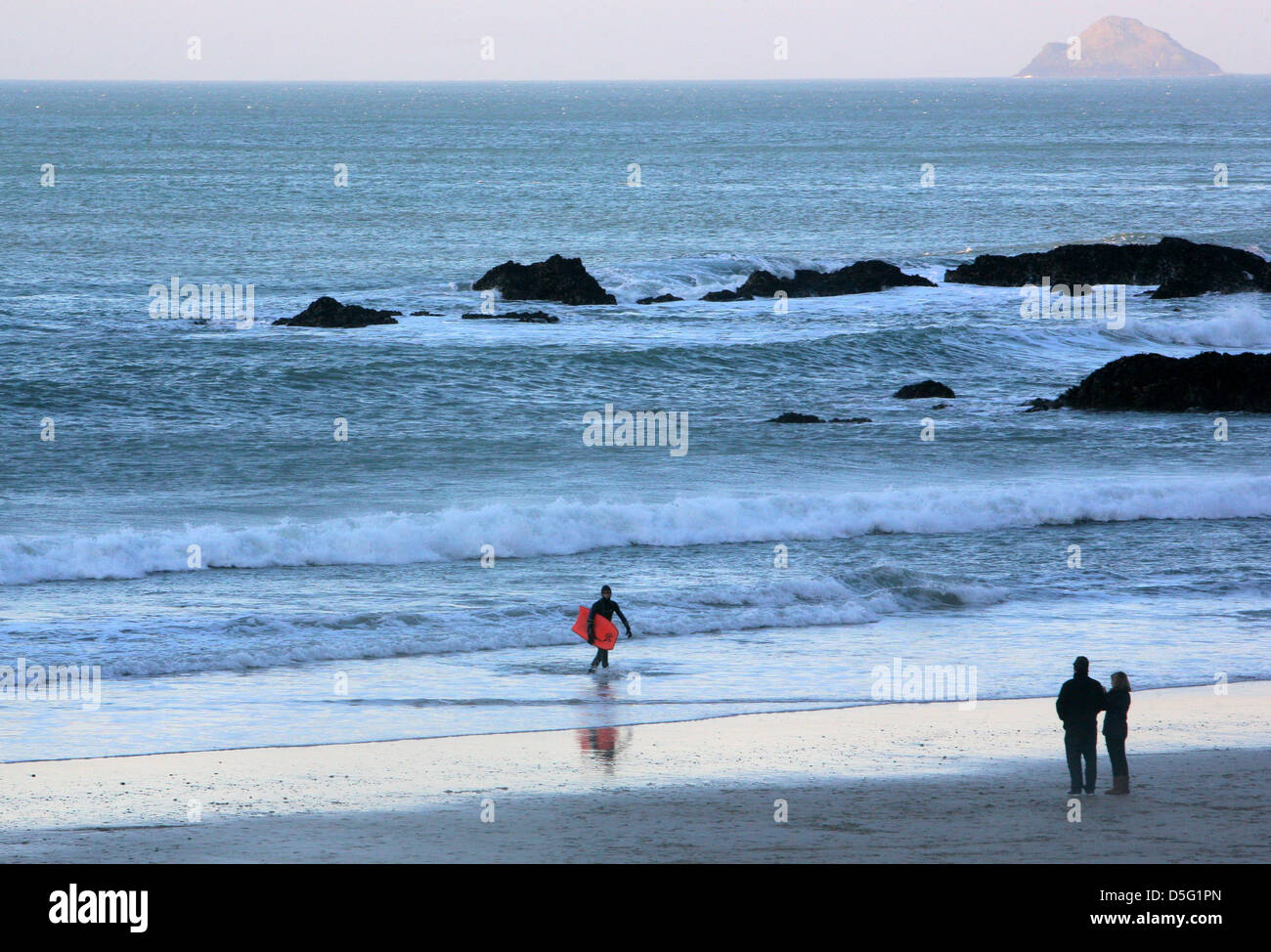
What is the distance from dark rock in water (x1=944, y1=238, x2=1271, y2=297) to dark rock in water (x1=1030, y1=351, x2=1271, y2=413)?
1450 centimetres

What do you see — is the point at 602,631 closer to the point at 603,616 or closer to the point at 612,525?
the point at 603,616

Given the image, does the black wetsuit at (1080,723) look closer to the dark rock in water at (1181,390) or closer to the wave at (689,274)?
the dark rock in water at (1181,390)

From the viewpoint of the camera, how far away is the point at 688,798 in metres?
10.8

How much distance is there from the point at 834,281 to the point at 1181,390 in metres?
17.0

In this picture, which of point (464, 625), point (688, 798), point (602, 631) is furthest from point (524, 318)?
point (688, 798)

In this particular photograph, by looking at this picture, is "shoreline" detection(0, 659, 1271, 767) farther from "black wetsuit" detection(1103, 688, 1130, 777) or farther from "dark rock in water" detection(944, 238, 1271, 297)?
"dark rock in water" detection(944, 238, 1271, 297)

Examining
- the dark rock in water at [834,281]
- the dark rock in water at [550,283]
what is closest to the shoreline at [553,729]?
the dark rock in water at [550,283]

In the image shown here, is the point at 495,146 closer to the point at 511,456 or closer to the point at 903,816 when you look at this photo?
the point at 511,456

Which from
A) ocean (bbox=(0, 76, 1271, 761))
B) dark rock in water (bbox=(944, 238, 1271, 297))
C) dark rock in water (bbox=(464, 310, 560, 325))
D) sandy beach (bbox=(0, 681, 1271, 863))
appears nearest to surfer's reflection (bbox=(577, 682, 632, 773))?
sandy beach (bbox=(0, 681, 1271, 863))

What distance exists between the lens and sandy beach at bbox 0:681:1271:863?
30.8 feet

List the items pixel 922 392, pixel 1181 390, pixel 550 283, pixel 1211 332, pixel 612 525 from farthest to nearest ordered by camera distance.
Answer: pixel 550 283
pixel 1211 332
pixel 922 392
pixel 1181 390
pixel 612 525
